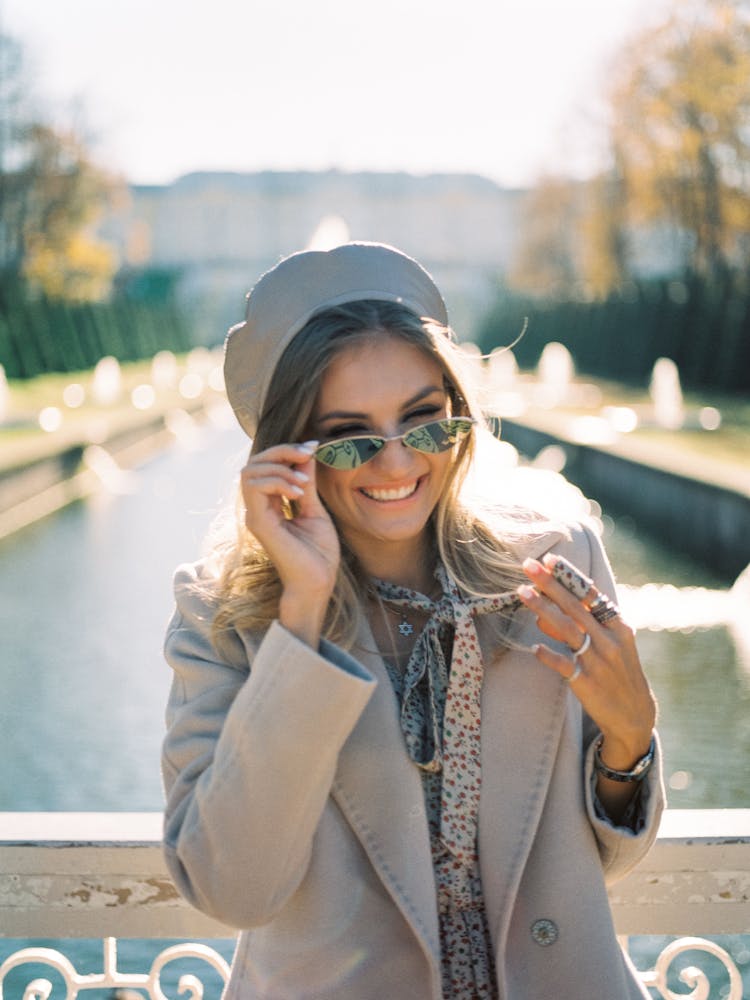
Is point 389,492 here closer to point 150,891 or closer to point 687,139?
point 150,891

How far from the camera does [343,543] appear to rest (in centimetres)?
158

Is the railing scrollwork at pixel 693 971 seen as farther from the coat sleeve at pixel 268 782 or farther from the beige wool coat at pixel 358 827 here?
the coat sleeve at pixel 268 782

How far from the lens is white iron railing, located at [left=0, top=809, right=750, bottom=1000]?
1.69 m

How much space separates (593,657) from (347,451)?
1.03ft

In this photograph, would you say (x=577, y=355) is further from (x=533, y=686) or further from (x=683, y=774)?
(x=533, y=686)

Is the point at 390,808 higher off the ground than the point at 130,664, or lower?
higher

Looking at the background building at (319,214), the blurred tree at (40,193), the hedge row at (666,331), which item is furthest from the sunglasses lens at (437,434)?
the background building at (319,214)

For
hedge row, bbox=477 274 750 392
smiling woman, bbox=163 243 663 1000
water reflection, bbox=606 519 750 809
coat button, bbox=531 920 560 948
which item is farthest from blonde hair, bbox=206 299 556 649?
hedge row, bbox=477 274 750 392

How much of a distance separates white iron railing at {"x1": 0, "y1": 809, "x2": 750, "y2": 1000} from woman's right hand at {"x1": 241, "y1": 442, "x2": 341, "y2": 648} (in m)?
0.45

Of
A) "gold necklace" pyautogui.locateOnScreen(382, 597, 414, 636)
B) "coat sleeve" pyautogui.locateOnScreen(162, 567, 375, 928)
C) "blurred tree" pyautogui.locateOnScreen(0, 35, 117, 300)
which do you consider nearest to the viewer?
"coat sleeve" pyautogui.locateOnScreen(162, 567, 375, 928)

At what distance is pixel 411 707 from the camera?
4.82ft

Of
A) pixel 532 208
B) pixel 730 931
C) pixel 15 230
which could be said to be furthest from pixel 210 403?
pixel 730 931

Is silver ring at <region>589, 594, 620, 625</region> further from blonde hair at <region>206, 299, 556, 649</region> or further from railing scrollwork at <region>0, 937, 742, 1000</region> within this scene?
railing scrollwork at <region>0, 937, 742, 1000</region>

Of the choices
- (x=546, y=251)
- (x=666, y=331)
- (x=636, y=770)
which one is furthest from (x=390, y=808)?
(x=546, y=251)
